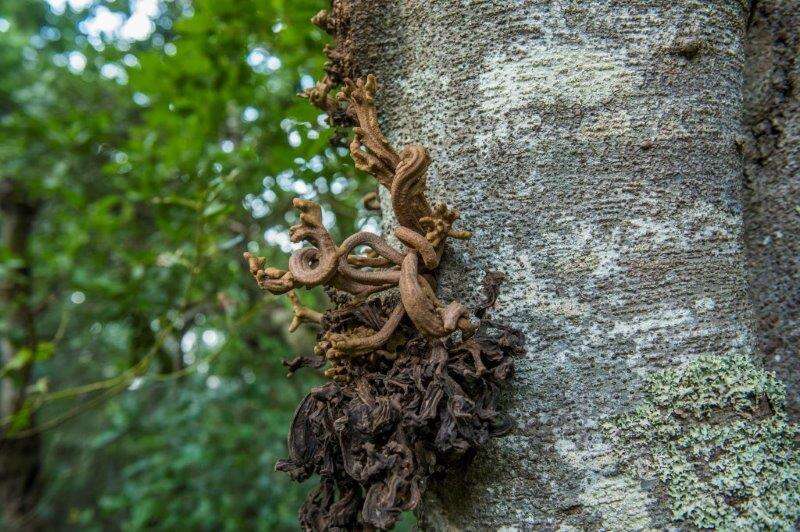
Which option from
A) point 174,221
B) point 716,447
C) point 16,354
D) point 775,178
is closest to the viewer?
point 716,447

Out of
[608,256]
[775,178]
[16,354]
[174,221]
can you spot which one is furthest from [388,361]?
[16,354]

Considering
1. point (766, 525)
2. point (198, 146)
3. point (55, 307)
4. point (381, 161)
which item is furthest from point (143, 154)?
point (55, 307)

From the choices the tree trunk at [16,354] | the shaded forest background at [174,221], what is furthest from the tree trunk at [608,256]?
the tree trunk at [16,354]

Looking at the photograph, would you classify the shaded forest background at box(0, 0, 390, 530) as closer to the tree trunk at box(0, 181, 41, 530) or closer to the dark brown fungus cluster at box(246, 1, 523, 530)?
the tree trunk at box(0, 181, 41, 530)

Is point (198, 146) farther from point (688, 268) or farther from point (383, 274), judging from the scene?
point (688, 268)

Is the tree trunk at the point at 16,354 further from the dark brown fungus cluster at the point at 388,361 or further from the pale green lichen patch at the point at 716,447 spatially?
the pale green lichen patch at the point at 716,447

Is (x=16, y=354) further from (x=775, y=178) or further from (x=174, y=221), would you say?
(x=775, y=178)

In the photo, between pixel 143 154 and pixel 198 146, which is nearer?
pixel 198 146
